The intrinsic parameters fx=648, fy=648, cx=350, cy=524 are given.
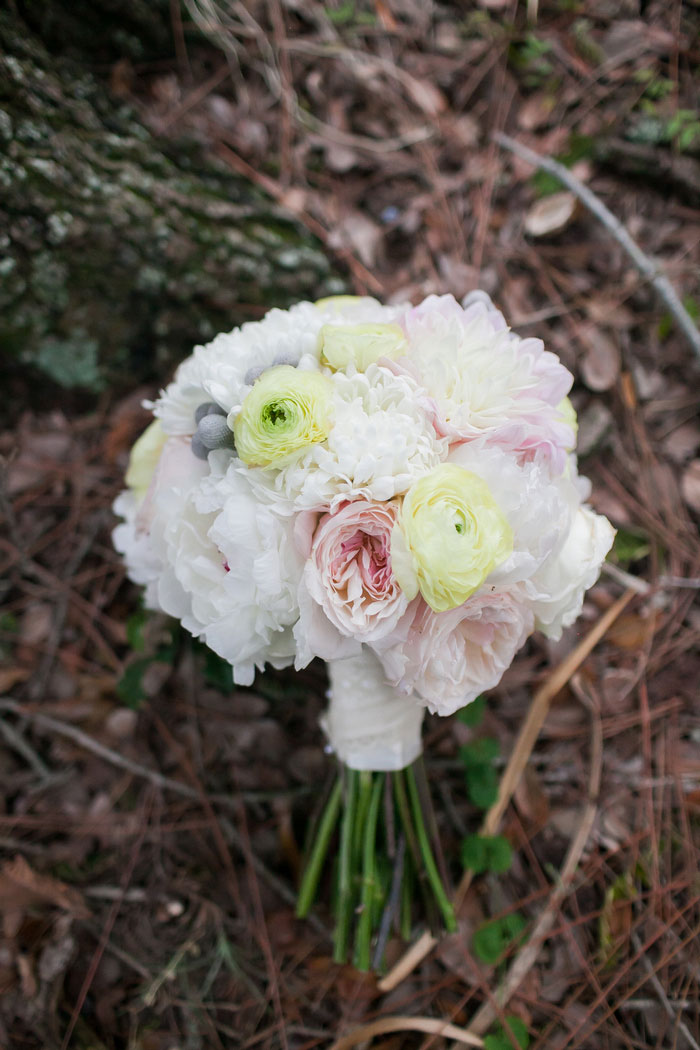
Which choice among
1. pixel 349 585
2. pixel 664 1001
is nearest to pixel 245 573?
pixel 349 585

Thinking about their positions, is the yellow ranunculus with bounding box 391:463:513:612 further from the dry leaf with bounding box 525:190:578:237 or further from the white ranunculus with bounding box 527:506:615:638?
the dry leaf with bounding box 525:190:578:237

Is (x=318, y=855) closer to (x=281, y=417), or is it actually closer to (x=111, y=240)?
(x=281, y=417)

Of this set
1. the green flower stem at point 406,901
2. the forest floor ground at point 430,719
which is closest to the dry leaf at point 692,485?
the forest floor ground at point 430,719

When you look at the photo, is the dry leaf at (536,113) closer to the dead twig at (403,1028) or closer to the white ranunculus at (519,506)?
the white ranunculus at (519,506)

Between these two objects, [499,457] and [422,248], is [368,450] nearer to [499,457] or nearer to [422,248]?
[499,457]

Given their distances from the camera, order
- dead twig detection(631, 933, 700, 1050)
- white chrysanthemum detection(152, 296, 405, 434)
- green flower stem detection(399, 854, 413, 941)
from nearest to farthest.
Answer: white chrysanthemum detection(152, 296, 405, 434) → dead twig detection(631, 933, 700, 1050) → green flower stem detection(399, 854, 413, 941)

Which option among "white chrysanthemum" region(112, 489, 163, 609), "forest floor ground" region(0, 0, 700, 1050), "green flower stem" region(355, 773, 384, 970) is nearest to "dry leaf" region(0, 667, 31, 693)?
"forest floor ground" region(0, 0, 700, 1050)

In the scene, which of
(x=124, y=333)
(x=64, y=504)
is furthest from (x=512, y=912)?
(x=124, y=333)
